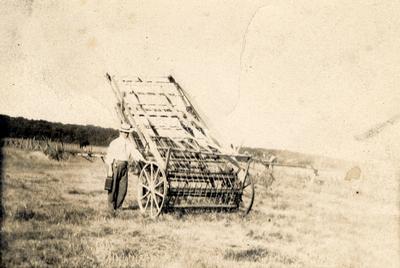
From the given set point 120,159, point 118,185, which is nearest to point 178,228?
point 118,185

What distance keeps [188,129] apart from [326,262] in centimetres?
348

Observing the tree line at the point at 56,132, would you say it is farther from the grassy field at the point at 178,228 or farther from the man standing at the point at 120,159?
the man standing at the point at 120,159

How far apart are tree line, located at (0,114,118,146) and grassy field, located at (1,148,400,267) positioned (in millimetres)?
703

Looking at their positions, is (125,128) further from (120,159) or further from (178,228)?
(178,228)

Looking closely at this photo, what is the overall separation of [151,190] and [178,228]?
831 mm

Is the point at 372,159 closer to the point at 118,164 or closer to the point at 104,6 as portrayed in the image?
the point at 118,164

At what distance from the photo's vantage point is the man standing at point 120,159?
6520 mm

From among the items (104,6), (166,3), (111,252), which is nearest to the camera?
(111,252)

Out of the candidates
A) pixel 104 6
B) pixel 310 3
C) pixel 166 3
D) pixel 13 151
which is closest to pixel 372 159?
pixel 310 3

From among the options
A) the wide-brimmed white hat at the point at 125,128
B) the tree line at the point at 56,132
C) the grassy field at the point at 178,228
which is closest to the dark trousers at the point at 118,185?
the grassy field at the point at 178,228

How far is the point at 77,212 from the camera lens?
5.64m

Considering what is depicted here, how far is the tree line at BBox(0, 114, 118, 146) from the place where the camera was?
7.83 m

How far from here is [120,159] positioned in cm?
660

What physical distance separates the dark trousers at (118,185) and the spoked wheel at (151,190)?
10.9 inches
